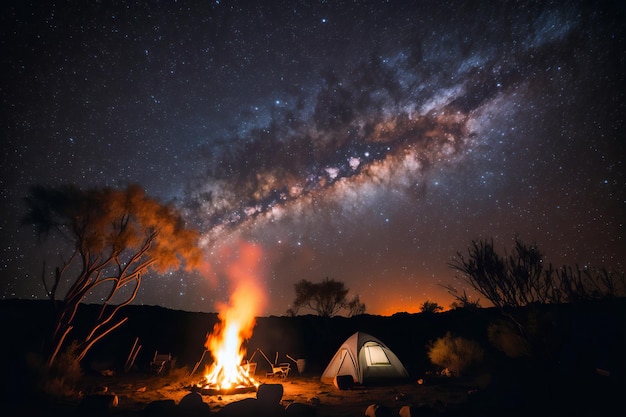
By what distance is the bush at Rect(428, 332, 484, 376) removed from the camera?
54.2ft

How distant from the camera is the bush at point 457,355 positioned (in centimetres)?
1653

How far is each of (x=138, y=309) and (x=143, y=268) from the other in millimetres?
18312

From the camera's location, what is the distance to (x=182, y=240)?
55.1 ft

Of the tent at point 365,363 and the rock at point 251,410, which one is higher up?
the tent at point 365,363

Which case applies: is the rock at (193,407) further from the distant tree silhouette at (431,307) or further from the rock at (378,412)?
the distant tree silhouette at (431,307)

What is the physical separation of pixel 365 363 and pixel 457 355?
5.70m

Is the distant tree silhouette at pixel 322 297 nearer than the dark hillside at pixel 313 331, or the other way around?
the dark hillside at pixel 313 331

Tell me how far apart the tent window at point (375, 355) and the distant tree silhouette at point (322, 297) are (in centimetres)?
2379

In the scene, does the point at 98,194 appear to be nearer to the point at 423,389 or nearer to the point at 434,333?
the point at 423,389

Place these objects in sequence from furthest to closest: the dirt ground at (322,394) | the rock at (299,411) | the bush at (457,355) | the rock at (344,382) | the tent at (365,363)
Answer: the bush at (457,355)
the tent at (365,363)
the rock at (344,382)
the dirt ground at (322,394)
the rock at (299,411)

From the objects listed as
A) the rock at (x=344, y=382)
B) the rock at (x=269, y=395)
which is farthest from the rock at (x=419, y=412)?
the rock at (x=344, y=382)

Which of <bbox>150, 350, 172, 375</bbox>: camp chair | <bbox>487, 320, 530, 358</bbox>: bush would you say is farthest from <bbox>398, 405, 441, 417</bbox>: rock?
<bbox>150, 350, 172, 375</bbox>: camp chair

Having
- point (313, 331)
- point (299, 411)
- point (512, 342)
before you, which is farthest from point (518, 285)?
point (313, 331)

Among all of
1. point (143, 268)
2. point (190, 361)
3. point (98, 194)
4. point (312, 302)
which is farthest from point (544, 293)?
point (312, 302)
